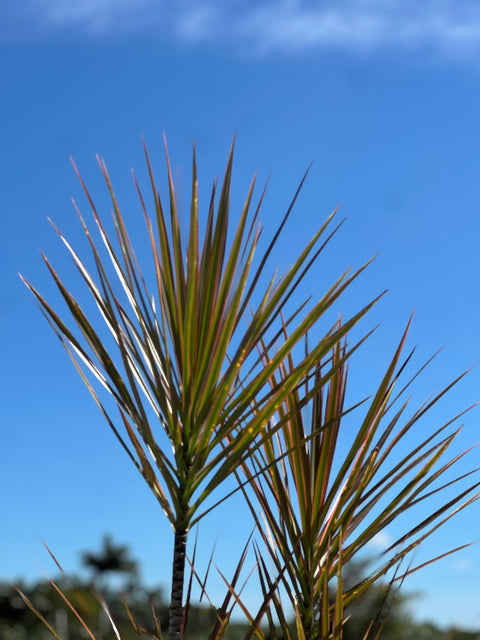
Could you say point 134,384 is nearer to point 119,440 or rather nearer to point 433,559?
point 119,440

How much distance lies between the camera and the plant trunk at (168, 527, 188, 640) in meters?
1.48

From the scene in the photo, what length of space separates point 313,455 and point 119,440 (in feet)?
2.35

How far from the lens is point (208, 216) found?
5.50ft

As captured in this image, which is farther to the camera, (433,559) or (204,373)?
(433,559)

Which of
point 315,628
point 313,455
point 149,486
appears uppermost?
point 313,455

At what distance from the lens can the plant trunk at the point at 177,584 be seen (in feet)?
4.86

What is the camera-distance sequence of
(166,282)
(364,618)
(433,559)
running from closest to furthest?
1. (166,282)
2. (433,559)
3. (364,618)

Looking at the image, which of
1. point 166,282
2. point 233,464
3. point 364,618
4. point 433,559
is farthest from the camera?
point 364,618

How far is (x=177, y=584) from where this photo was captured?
151cm

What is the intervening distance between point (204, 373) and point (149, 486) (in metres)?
0.29

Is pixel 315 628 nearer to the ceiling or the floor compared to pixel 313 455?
nearer to the floor

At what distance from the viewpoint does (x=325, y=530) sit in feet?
6.68

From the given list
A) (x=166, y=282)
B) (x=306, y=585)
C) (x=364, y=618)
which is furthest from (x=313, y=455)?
(x=364, y=618)

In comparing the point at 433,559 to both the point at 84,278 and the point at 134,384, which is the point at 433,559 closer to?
the point at 134,384
